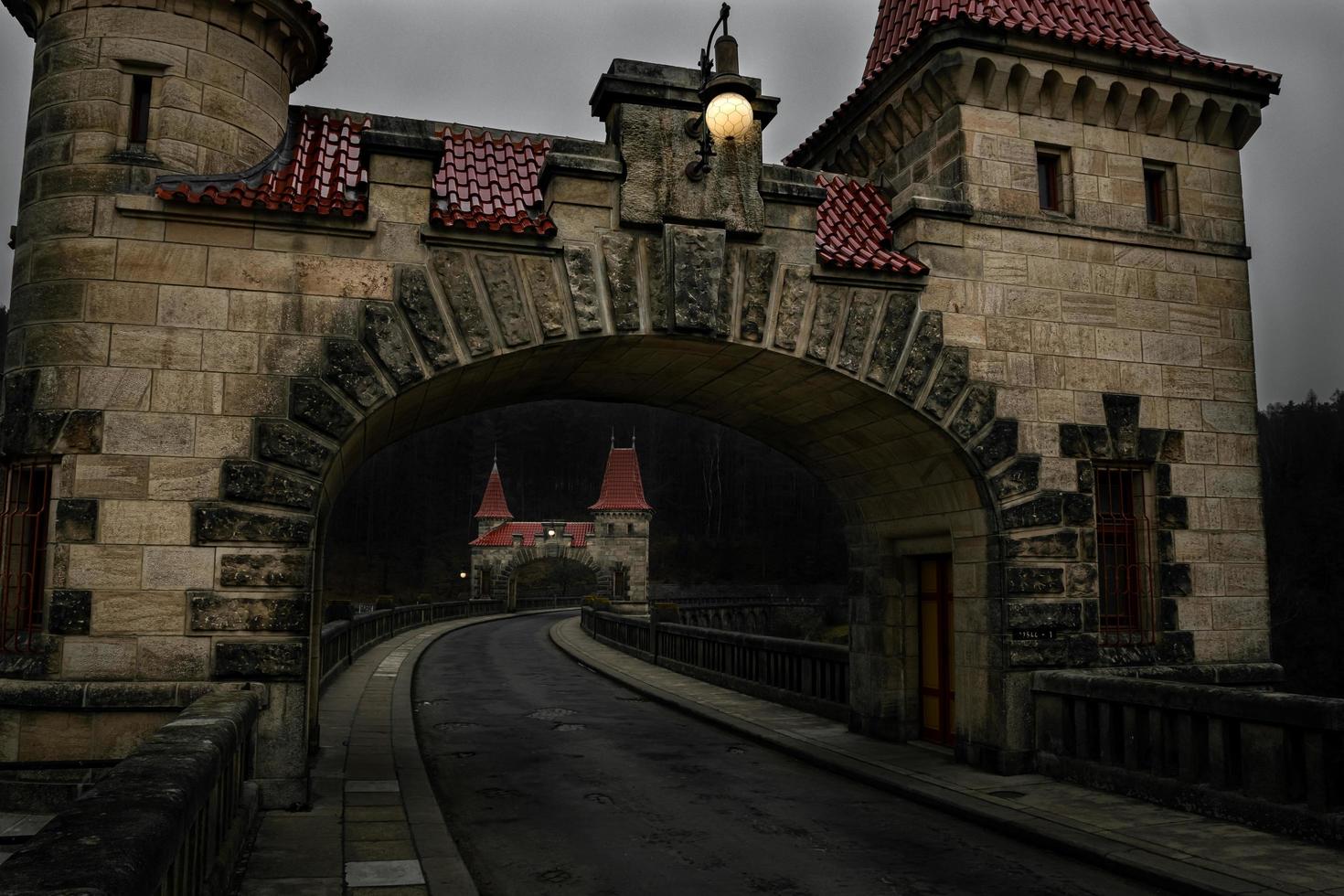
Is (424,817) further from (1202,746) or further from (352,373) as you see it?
(1202,746)

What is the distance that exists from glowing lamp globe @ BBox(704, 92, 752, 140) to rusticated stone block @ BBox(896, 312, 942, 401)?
282 centimetres

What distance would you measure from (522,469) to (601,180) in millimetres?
84404

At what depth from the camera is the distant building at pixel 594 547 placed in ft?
182

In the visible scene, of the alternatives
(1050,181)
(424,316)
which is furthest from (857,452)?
Result: (424,316)

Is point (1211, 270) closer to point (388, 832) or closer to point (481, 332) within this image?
point (481, 332)

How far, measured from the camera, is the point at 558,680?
19844 mm

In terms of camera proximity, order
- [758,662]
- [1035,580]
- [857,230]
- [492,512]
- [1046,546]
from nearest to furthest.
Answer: [1035,580]
[1046,546]
[857,230]
[758,662]
[492,512]

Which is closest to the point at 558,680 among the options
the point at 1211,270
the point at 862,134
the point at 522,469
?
the point at 862,134

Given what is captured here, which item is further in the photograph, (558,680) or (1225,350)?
(558,680)

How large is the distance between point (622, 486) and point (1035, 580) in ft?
157

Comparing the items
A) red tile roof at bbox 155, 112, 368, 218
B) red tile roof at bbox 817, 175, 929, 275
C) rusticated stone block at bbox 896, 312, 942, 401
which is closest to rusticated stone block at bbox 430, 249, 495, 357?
red tile roof at bbox 155, 112, 368, 218

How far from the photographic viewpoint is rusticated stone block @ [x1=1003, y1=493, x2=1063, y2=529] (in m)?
10.0

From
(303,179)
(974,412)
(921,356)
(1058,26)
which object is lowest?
(974,412)

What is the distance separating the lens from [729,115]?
28.3ft
